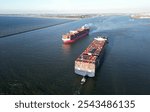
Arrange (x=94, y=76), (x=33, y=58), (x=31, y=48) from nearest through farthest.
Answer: (x=94, y=76) < (x=33, y=58) < (x=31, y=48)

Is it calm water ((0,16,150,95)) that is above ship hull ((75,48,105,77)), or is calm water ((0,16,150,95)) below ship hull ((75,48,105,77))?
below

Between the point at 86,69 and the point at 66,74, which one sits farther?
the point at 66,74

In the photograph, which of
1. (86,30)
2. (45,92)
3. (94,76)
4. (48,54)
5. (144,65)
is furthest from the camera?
(86,30)

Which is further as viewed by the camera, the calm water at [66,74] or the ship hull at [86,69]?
the ship hull at [86,69]

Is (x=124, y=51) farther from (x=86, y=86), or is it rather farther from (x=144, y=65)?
(x=86, y=86)

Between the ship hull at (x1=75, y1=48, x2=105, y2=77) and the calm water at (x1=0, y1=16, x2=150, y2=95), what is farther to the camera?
the ship hull at (x1=75, y1=48, x2=105, y2=77)

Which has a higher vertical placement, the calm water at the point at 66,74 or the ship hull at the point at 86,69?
the ship hull at the point at 86,69

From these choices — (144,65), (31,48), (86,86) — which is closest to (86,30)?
(31,48)

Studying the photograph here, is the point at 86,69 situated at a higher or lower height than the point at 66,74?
higher

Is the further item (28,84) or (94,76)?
(94,76)
